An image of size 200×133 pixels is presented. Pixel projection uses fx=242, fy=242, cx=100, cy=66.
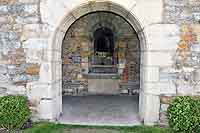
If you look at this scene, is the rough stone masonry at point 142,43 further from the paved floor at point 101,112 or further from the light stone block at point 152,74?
the paved floor at point 101,112

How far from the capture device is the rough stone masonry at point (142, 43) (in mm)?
4266

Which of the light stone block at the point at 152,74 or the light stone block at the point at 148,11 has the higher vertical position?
the light stone block at the point at 148,11

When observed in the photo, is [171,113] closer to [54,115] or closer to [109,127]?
[109,127]

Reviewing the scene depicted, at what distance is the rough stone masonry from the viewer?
4.27 metres

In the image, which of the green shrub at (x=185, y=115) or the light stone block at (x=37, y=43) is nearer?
the green shrub at (x=185, y=115)

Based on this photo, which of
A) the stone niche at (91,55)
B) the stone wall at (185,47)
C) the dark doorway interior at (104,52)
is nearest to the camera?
the stone wall at (185,47)

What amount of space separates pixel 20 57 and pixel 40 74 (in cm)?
48

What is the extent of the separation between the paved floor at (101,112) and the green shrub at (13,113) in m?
0.77

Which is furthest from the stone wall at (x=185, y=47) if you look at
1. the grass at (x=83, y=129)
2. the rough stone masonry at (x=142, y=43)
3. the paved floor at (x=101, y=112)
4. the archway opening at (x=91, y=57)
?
the archway opening at (x=91, y=57)

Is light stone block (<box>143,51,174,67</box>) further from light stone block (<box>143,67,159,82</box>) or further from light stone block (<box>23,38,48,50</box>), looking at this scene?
light stone block (<box>23,38,48,50</box>)

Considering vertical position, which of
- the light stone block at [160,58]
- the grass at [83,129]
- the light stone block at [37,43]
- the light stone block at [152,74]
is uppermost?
the light stone block at [37,43]

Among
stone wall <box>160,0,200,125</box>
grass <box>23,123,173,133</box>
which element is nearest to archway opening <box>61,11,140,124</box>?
grass <box>23,123,173,133</box>

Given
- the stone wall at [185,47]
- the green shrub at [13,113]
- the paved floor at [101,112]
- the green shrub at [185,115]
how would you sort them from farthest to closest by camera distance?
the paved floor at [101,112], the stone wall at [185,47], the green shrub at [13,113], the green shrub at [185,115]

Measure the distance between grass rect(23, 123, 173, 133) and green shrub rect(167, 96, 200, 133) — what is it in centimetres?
25
